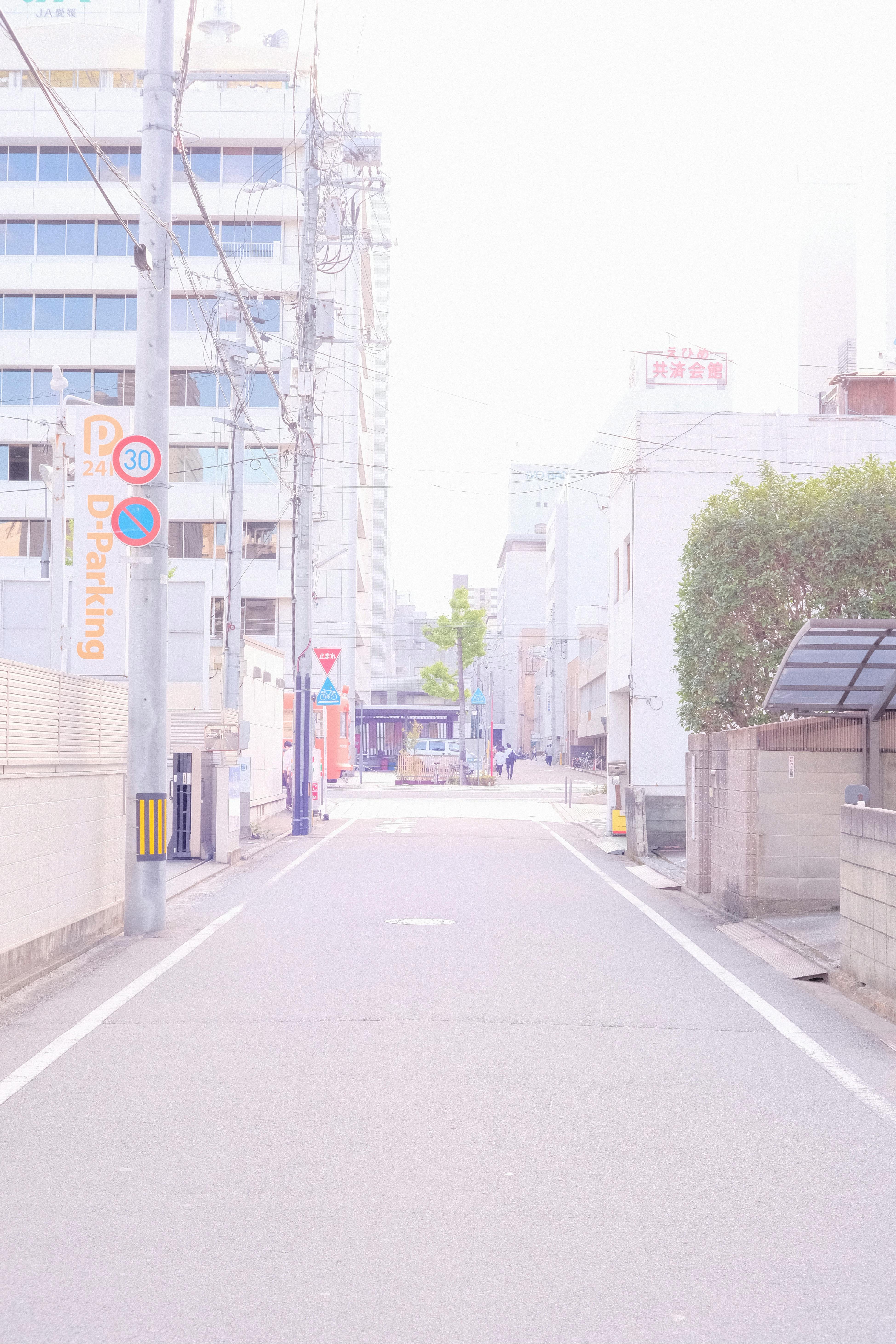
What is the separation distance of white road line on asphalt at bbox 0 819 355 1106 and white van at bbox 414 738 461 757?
154 feet

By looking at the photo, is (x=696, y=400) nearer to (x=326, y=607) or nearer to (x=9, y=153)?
(x=326, y=607)

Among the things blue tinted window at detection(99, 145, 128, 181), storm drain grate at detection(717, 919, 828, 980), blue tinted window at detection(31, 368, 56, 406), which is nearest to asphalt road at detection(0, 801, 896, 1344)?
storm drain grate at detection(717, 919, 828, 980)

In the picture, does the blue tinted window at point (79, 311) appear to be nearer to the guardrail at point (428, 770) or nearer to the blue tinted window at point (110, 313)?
the blue tinted window at point (110, 313)

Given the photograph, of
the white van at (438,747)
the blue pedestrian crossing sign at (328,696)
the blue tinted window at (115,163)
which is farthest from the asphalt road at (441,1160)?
the blue tinted window at (115,163)

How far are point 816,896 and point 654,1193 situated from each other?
937 centimetres

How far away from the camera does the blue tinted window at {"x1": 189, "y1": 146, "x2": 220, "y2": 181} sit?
6022 cm

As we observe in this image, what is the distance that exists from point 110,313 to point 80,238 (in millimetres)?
3345

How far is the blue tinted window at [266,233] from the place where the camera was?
199 feet

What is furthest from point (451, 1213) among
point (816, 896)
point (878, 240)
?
point (878, 240)

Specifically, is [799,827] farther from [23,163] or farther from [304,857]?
[23,163]

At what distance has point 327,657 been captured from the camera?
1278 inches

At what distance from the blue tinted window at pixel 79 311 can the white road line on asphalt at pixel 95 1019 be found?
161 ft

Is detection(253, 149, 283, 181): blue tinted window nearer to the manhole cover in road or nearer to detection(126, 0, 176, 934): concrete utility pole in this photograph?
detection(126, 0, 176, 934): concrete utility pole

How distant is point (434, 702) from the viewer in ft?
347
